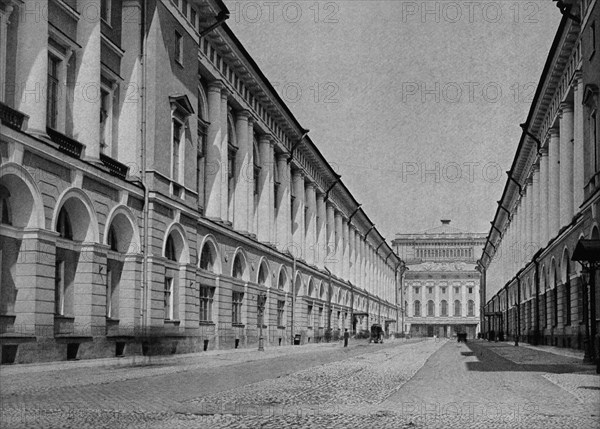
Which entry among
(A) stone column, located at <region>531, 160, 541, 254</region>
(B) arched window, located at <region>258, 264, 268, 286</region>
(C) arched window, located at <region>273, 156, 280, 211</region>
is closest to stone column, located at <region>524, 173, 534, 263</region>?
(A) stone column, located at <region>531, 160, 541, 254</region>

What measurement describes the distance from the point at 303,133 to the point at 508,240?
35.3m

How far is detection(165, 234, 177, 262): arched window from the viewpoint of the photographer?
3062 centimetres

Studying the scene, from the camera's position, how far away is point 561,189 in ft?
139

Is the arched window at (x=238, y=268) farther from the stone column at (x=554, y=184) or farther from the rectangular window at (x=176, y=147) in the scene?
the stone column at (x=554, y=184)

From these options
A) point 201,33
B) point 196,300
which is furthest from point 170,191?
point 201,33

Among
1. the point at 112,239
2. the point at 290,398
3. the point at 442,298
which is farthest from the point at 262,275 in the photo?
the point at 442,298

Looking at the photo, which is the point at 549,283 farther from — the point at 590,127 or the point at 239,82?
the point at 239,82

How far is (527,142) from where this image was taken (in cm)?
5794

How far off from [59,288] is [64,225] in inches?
69.3

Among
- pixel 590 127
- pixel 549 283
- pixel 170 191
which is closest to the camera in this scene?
pixel 170 191

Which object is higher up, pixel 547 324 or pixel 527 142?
pixel 527 142

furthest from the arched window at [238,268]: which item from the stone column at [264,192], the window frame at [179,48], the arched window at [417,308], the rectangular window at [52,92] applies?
the arched window at [417,308]

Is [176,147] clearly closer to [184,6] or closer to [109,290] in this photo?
[184,6]

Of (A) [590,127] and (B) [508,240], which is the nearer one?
(A) [590,127]
